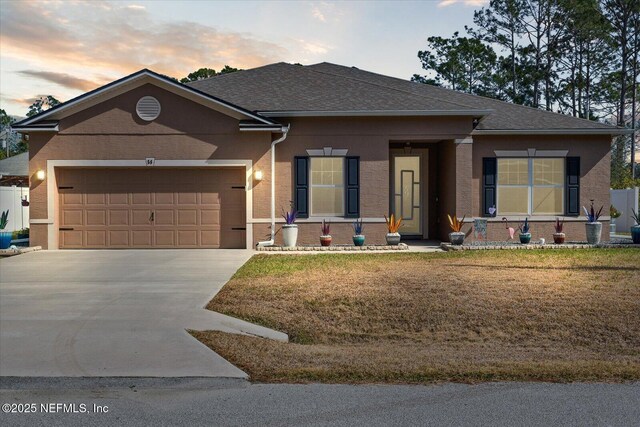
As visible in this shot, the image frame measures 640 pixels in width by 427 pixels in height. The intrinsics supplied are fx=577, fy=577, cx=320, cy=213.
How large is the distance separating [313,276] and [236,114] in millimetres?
6533

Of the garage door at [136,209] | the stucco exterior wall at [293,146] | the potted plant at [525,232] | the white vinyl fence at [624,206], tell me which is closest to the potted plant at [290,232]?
the stucco exterior wall at [293,146]

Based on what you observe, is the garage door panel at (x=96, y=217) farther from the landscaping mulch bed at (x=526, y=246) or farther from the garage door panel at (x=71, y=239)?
the landscaping mulch bed at (x=526, y=246)

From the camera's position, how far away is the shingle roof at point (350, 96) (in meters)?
16.7

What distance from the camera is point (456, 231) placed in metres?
16.2

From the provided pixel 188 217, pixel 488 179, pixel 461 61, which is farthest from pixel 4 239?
pixel 461 61

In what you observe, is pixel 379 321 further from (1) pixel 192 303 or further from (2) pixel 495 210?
(2) pixel 495 210

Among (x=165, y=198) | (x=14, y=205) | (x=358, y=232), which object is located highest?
(x=165, y=198)

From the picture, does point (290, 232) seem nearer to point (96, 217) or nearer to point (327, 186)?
point (327, 186)

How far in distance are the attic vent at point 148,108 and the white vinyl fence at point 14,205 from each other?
1152 cm

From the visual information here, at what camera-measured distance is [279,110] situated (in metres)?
16.3

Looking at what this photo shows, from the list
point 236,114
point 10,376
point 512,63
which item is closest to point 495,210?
point 236,114

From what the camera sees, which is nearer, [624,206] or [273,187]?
[273,187]

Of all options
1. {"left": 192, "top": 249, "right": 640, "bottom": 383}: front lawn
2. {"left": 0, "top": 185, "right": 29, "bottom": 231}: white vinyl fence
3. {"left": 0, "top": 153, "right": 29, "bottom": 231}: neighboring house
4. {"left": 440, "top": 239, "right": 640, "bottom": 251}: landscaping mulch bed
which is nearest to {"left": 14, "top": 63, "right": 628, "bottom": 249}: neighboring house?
{"left": 440, "top": 239, "right": 640, "bottom": 251}: landscaping mulch bed

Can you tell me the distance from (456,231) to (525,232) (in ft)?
7.25
